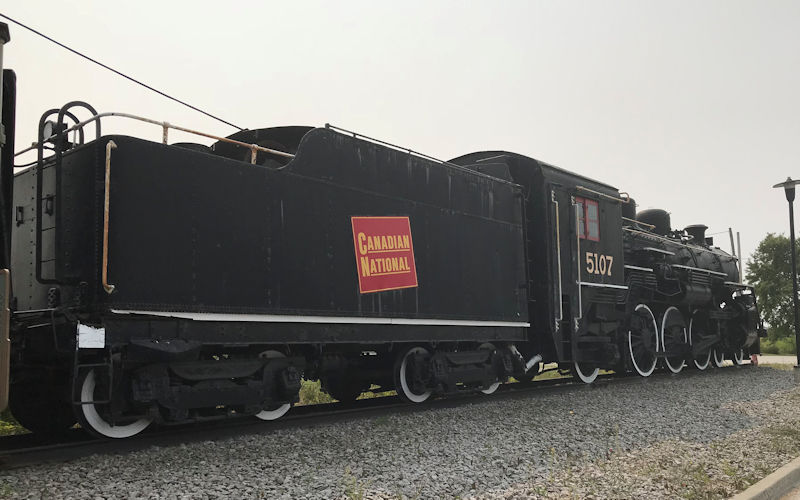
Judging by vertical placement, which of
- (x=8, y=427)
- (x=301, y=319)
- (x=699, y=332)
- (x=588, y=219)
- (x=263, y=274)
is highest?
(x=588, y=219)

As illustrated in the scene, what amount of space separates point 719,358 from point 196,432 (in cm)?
1490

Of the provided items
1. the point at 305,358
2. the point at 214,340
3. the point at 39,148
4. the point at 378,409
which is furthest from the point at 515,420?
the point at 39,148

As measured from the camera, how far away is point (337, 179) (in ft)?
23.3

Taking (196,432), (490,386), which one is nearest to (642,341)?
(490,386)

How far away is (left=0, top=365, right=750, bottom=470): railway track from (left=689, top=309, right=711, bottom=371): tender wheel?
25.4ft

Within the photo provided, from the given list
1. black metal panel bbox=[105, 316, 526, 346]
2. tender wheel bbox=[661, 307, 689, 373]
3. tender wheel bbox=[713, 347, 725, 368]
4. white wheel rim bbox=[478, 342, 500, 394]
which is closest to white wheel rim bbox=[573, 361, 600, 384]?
white wheel rim bbox=[478, 342, 500, 394]

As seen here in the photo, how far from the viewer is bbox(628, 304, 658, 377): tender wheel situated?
504 inches

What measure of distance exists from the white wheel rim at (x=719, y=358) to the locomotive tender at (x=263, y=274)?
7.74 m

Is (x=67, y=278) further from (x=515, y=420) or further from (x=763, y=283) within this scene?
(x=763, y=283)

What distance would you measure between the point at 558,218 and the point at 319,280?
5.13 meters

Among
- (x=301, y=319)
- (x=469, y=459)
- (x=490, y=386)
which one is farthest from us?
(x=490, y=386)

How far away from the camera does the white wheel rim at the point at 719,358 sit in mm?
16734

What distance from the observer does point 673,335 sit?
14.2 m

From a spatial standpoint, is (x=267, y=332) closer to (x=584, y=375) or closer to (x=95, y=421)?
(x=95, y=421)
